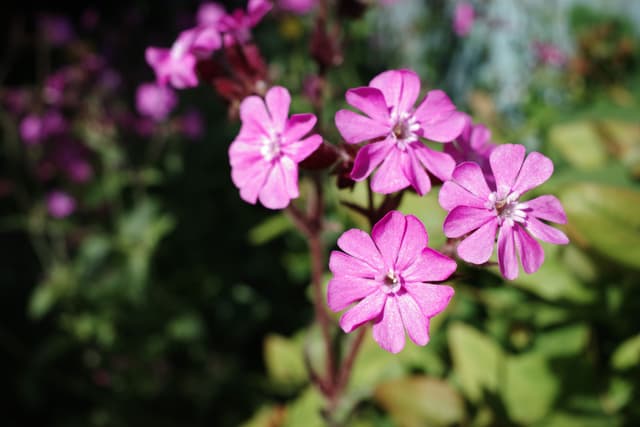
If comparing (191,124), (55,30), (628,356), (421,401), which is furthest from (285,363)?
(55,30)

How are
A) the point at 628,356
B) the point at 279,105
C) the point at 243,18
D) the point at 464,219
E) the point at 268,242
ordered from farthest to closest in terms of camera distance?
the point at 268,242 → the point at 628,356 → the point at 243,18 → the point at 279,105 → the point at 464,219

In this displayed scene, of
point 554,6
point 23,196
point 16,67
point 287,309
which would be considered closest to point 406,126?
point 287,309

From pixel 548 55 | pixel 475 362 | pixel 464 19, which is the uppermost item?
pixel 464 19

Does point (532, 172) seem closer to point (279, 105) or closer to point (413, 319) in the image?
point (413, 319)

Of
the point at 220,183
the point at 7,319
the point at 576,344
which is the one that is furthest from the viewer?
the point at 7,319

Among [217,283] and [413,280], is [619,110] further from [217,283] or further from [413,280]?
[413,280]

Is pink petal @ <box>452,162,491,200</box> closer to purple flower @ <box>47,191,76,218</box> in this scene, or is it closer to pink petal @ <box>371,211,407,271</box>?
pink petal @ <box>371,211,407,271</box>

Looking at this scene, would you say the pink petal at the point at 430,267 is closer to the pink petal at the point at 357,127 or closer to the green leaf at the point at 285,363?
the pink petal at the point at 357,127

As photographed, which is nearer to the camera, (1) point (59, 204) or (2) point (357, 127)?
(2) point (357, 127)
